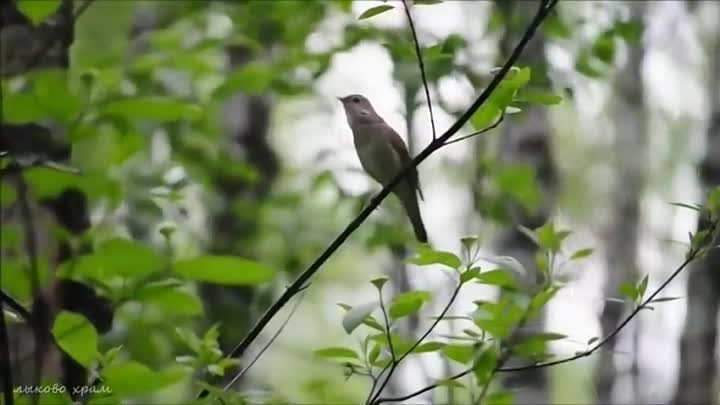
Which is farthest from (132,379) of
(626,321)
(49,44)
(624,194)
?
(624,194)

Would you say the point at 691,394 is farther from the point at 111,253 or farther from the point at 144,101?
the point at 111,253

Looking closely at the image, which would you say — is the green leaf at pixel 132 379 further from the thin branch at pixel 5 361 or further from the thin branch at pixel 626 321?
the thin branch at pixel 626 321

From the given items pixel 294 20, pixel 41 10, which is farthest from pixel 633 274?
pixel 41 10

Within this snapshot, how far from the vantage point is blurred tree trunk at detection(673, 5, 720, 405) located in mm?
3916

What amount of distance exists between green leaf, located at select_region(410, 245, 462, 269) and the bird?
1.47 meters

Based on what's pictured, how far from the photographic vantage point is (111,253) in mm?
1290

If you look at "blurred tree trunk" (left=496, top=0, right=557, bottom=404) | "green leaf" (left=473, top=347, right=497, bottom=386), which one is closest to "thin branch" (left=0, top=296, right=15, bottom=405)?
"green leaf" (left=473, top=347, right=497, bottom=386)

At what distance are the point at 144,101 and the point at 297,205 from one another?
3646 millimetres

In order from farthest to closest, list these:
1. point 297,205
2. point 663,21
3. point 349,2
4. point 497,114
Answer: point 663,21
point 297,205
point 349,2
point 497,114

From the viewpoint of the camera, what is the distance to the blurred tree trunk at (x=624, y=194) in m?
5.62

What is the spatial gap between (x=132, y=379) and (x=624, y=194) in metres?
5.99

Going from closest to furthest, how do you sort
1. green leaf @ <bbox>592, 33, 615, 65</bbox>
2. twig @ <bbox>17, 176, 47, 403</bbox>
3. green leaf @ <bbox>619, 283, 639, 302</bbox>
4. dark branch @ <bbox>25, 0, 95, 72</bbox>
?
twig @ <bbox>17, 176, 47, 403</bbox> < green leaf @ <bbox>619, 283, 639, 302</bbox> < dark branch @ <bbox>25, 0, 95, 72</bbox> < green leaf @ <bbox>592, 33, 615, 65</bbox>

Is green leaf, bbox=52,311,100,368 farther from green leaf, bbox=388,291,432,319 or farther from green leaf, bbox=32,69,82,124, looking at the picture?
green leaf, bbox=388,291,432,319

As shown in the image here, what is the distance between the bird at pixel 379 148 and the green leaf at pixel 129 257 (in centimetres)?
196
